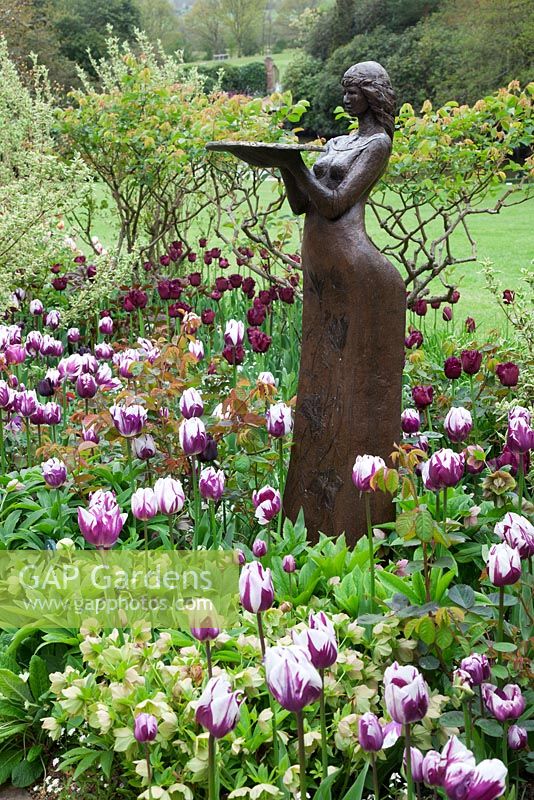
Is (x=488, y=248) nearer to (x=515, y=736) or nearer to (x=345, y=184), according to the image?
(x=345, y=184)

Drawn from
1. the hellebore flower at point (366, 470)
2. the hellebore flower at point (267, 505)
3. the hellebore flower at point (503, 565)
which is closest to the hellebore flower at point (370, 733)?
the hellebore flower at point (503, 565)

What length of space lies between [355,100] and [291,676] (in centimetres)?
246

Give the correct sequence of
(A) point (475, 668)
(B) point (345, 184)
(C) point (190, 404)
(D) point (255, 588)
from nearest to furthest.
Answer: (D) point (255, 588), (A) point (475, 668), (C) point (190, 404), (B) point (345, 184)

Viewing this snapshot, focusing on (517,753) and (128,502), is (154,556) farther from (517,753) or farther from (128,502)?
(517,753)

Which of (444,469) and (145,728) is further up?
(444,469)

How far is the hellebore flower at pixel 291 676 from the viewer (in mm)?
1391

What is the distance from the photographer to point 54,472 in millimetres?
3008

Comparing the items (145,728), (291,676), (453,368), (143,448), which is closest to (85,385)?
(143,448)

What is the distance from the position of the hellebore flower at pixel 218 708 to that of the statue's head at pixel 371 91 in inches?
95.6

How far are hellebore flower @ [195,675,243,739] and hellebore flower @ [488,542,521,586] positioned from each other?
0.67 metres

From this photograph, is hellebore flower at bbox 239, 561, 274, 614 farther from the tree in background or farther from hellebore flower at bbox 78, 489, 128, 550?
the tree in background

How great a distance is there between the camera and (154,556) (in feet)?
9.90

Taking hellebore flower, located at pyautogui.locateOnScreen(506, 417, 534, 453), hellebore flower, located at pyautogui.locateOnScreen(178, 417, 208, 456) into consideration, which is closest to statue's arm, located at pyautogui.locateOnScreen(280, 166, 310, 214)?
hellebore flower, located at pyautogui.locateOnScreen(178, 417, 208, 456)

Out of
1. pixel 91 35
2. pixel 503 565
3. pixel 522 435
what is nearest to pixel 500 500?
pixel 522 435
